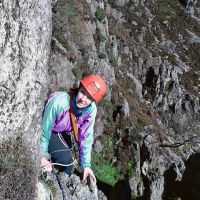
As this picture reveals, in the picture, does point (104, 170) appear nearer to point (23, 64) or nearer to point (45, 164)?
point (45, 164)

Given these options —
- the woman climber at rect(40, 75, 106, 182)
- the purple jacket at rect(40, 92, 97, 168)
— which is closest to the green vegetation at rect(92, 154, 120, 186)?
the woman climber at rect(40, 75, 106, 182)

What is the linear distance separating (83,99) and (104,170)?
13.8 metres

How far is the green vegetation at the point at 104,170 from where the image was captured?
62.1ft

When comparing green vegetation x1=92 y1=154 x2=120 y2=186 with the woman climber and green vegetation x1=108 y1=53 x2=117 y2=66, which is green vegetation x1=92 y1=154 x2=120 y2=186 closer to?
green vegetation x1=108 y1=53 x2=117 y2=66

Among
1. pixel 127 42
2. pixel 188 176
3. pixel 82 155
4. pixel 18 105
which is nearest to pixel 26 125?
pixel 18 105

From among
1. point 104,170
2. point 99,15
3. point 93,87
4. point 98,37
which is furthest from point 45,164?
point 99,15

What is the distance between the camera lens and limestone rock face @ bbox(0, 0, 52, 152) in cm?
506

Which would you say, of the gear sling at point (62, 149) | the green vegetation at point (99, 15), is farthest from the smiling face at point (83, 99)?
the green vegetation at point (99, 15)

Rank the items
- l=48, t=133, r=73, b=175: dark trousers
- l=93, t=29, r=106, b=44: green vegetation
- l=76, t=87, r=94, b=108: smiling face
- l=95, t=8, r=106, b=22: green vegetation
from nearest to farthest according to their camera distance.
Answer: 1. l=76, t=87, r=94, b=108: smiling face
2. l=48, t=133, r=73, b=175: dark trousers
3. l=93, t=29, r=106, b=44: green vegetation
4. l=95, t=8, r=106, b=22: green vegetation

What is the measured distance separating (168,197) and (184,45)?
37396 millimetres

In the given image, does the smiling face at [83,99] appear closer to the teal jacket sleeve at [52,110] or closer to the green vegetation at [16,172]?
the teal jacket sleeve at [52,110]

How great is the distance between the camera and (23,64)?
5.35 meters

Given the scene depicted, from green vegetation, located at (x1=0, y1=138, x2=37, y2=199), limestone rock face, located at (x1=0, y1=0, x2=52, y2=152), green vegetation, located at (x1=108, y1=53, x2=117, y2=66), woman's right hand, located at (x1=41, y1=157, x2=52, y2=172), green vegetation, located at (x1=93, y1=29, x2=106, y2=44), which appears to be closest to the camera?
limestone rock face, located at (x1=0, y1=0, x2=52, y2=152)

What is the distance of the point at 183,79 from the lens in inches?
1727
